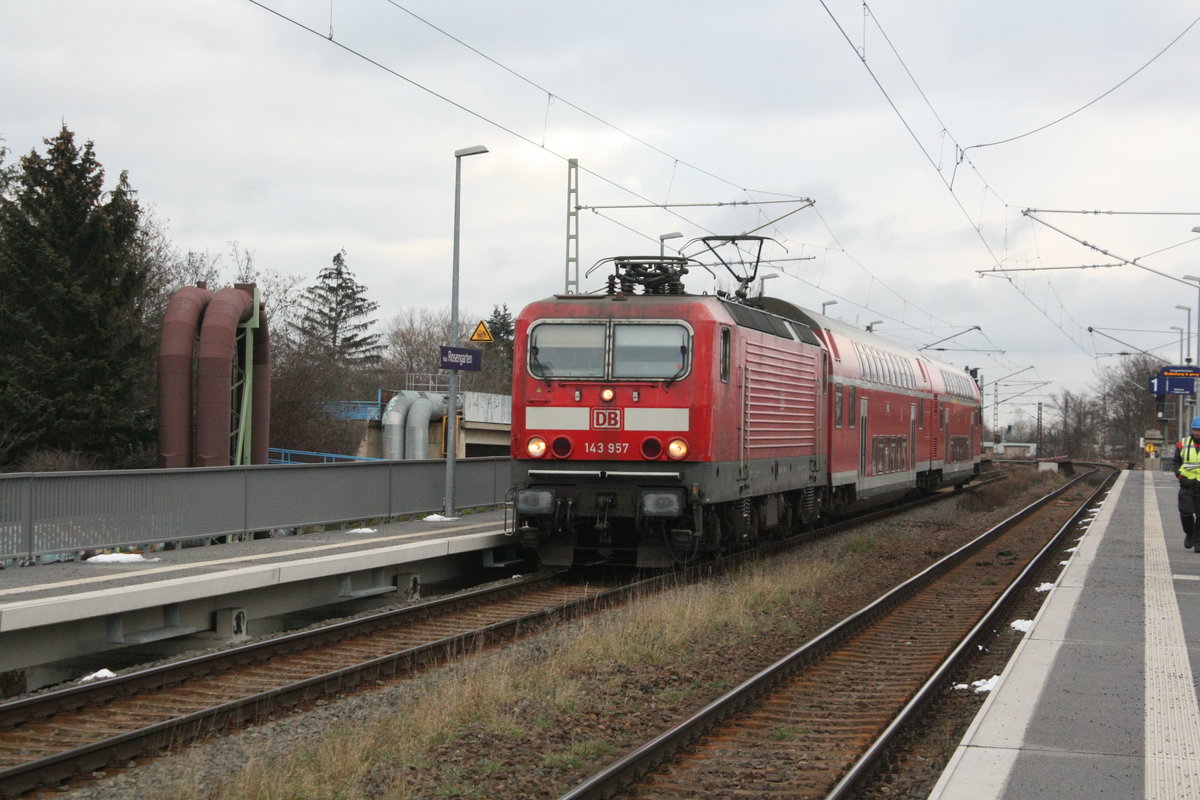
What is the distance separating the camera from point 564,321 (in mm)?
14430

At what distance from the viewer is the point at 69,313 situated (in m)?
29.0

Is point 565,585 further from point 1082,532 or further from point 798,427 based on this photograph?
point 1082,532

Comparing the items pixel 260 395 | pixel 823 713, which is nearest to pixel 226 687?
pixel 823 713

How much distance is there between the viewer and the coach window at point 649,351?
45.9 feet

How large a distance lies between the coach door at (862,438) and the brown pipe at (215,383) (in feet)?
45.0

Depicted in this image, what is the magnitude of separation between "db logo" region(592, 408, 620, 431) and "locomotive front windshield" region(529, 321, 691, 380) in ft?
1.29

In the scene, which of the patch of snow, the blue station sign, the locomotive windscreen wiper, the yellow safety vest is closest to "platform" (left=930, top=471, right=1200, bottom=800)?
the yellow safety vest

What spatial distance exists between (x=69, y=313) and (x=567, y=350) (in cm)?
1903

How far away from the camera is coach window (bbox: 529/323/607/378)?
1427cm

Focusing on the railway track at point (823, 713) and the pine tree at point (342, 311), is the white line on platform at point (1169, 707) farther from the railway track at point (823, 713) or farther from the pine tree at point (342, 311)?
the pine tree at point (342, 311)

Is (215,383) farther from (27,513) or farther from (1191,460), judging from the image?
(1191,460)

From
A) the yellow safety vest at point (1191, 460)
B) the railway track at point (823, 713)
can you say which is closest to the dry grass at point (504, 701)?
the railway track at point (823, 713)

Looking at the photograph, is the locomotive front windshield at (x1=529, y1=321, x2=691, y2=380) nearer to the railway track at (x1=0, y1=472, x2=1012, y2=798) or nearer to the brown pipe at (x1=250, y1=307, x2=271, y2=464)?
the railway track at (x1=0, y1=472, x2=1012, y2=798)

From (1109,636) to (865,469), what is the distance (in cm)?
1223
